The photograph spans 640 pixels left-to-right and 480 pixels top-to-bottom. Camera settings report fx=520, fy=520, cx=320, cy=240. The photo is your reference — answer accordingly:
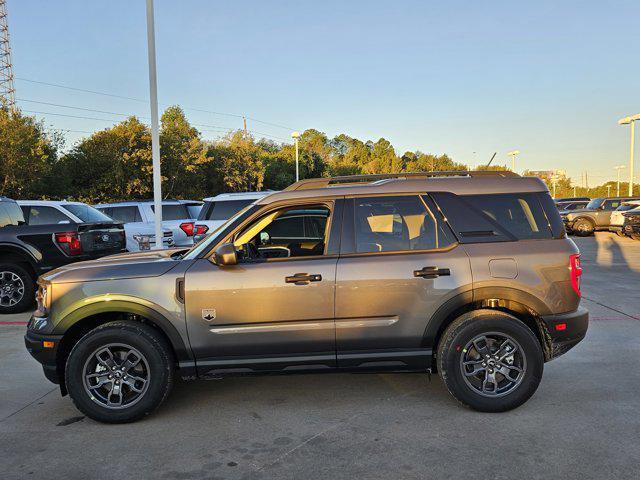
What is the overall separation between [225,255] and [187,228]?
8795 millimetres

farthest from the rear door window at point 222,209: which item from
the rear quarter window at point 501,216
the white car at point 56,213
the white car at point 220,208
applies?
the rear quarter window at point 501,216

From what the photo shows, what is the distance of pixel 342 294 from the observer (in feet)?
13.7

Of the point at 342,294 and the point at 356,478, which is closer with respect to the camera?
the point at 356,478

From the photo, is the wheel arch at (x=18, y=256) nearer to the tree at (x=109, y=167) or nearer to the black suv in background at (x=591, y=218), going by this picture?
the black suv in background at (x=591, y=218)

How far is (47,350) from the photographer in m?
4.21

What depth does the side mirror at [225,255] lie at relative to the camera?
4102 millimetres

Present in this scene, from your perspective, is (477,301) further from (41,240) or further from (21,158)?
(21,158)

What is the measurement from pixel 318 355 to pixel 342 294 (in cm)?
54

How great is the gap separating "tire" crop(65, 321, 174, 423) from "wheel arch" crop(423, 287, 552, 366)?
216cm

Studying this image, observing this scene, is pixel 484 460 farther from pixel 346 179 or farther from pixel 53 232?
pixel 53 232

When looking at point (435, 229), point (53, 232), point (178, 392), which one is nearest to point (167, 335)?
point (178, 392)

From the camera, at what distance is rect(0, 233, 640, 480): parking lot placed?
3.39 metres

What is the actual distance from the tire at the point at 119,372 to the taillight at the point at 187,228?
850cm

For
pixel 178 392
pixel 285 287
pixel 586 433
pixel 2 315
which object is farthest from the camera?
pixel 2 315
